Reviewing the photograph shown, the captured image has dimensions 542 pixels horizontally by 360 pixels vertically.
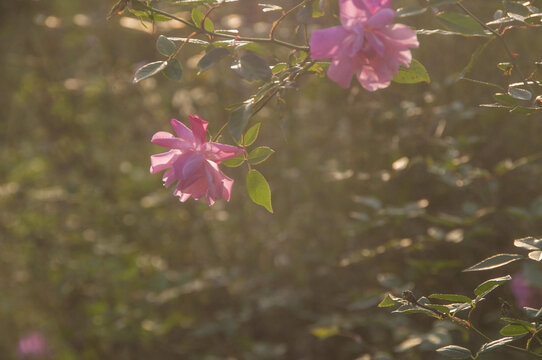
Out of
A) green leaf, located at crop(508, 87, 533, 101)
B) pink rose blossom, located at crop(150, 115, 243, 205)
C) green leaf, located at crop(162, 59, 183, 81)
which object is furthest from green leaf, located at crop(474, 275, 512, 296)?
green leaf, located at crop(162, 59, 183, 81)

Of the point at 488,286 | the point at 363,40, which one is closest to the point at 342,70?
the point at 363,40

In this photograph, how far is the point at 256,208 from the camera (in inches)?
72.9

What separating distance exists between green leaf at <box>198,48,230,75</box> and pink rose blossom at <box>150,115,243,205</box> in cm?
8

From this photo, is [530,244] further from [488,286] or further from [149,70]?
[149,70]

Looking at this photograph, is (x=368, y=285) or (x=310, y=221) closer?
(x=368, y=285)

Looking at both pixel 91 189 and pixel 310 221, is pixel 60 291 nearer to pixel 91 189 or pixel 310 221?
pixel 91 189

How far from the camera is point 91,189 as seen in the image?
2.02m

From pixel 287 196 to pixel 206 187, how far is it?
1116mm

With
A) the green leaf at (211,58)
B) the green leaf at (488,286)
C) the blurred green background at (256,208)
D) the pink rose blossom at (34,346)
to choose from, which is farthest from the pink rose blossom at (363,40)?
the pink rose blossom at (34,346)

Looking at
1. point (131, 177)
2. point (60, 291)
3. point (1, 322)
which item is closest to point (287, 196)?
point (131, 177)

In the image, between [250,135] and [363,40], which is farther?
[250,135]

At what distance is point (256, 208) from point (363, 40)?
52.6 inches

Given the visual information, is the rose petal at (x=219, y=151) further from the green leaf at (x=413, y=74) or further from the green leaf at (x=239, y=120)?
the green leaf at (x=413, y=74)

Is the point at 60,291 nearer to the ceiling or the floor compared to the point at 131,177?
nearer to the floor
